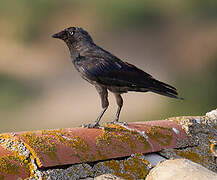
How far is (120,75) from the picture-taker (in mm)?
3562

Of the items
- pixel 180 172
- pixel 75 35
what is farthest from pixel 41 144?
pixel 75 35

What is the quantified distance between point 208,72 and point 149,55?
898 centimetres

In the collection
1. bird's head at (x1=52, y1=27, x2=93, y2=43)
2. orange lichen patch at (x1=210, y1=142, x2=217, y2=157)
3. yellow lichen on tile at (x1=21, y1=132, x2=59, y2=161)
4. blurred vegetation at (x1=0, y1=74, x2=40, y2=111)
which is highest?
bird's head at (x1=52, y1=27, x2=93, y2=43)

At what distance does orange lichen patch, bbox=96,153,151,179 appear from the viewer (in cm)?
248

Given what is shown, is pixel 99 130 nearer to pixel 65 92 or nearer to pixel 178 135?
pixel 178 135

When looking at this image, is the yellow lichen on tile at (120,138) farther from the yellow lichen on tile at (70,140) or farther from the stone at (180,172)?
the stone at (180,172)

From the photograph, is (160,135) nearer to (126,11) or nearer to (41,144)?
(41,144)

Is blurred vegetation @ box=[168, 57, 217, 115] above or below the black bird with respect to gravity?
below

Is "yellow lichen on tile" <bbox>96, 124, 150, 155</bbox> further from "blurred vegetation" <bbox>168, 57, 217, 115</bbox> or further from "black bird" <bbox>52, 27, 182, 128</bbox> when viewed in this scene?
"blurred vegetation" <bbox>168, 57, 217, 115</bbox>

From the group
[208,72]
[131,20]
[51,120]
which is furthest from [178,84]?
[131,20]

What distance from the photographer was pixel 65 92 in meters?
27.4

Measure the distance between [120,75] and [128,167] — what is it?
1.11 metres

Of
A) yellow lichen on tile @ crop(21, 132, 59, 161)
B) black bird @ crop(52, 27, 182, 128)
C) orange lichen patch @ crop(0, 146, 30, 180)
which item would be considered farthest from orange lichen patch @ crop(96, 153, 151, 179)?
black bird @ crop(52, 27, 182, 128)

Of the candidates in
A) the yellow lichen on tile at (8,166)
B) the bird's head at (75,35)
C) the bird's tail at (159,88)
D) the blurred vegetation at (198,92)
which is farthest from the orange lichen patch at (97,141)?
the blurred vegetation at (198,92)
